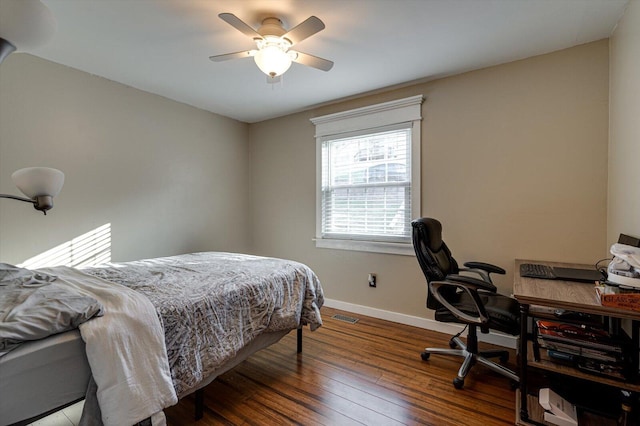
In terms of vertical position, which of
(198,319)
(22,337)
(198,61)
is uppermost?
(198,61)

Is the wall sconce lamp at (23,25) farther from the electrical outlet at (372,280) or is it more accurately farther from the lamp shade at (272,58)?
the electrical outlet at (372,280)

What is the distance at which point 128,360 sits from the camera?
3.86 feet

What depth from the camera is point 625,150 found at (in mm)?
1861

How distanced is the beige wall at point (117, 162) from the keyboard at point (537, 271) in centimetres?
331

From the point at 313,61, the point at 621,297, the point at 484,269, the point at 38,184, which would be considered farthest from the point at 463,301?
the point at 38,184

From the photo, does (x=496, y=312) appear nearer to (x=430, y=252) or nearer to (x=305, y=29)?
(x=430, y=252)

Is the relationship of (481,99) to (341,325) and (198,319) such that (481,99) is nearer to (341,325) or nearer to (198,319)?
(341,325)

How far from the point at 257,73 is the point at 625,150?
2.81 metres

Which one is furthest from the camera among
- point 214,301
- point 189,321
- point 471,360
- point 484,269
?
point 484,269

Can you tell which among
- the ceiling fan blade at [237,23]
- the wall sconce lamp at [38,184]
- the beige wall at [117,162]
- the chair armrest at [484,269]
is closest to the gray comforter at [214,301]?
the wall sconce lamp at [38,184]

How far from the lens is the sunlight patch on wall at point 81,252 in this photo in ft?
7.93

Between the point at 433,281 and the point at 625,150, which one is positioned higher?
the point at 625,150

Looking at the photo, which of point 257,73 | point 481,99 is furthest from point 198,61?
point 481,99

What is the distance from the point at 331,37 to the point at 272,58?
1.95ft
